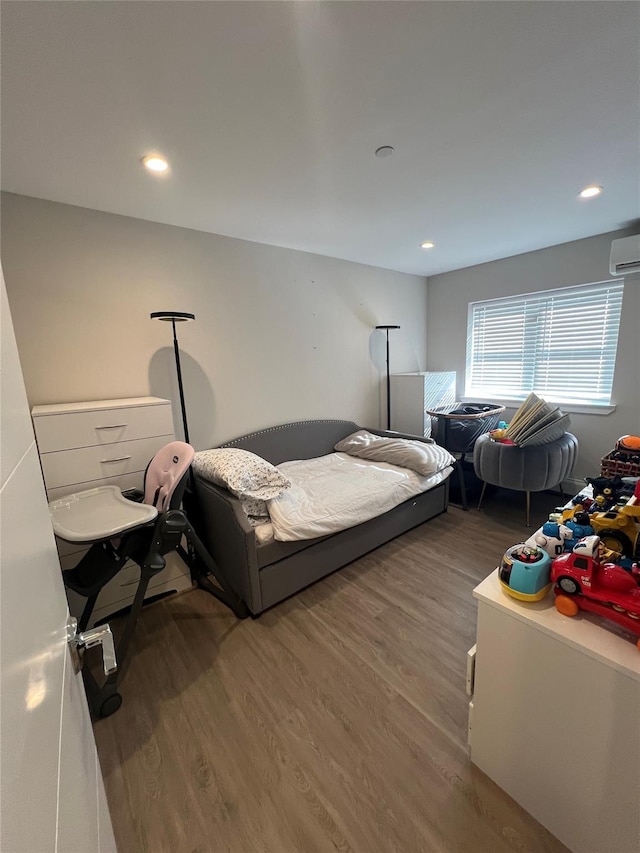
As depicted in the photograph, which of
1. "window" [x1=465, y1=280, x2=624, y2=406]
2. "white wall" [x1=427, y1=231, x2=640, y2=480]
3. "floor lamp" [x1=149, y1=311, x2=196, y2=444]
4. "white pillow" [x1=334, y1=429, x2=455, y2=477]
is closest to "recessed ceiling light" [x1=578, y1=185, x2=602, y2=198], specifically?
"white wall" [x1=427, y1=231, x2=640, y2=480]

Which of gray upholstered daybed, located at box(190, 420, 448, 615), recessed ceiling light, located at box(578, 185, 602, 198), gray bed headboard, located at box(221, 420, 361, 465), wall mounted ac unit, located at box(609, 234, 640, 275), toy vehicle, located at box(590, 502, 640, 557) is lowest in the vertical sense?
gray upholstered daybed, located at box(190, 420, 448, 615)

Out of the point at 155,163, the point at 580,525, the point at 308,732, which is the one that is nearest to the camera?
the point at 580,525

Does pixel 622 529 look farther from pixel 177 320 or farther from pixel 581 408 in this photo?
pixel 581 408

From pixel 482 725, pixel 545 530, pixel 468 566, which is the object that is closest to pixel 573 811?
pixel 482 725

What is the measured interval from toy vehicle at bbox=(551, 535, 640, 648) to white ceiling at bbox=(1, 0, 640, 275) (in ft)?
5.44

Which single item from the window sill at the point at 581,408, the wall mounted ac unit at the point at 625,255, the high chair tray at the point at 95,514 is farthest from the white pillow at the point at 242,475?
the wall mounted ac unit at the point at 625,255

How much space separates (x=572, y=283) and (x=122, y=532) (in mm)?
4101

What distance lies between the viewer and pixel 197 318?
265 cm

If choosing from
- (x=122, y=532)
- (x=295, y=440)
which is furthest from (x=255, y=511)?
(x=295, y=440)

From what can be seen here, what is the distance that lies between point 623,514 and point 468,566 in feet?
4.69

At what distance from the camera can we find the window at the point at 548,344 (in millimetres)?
3246

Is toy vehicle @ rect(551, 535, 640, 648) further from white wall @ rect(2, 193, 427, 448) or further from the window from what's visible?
the window

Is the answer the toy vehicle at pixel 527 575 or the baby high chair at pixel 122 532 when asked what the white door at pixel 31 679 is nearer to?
the baby high chair at pixel 122 532

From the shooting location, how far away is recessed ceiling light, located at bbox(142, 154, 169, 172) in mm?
1679
